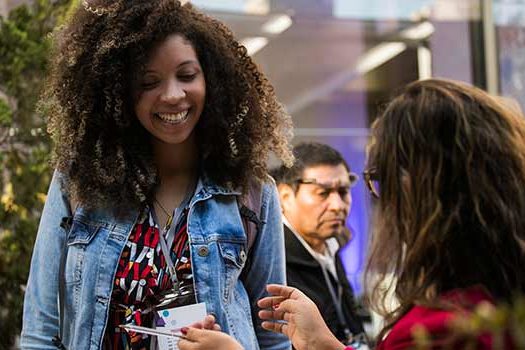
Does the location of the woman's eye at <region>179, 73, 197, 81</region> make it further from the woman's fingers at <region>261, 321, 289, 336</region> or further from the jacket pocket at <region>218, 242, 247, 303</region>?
the woman's fingers at <region>261, 321, 289, 336</region>

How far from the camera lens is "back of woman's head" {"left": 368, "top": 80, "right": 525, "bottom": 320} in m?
1.63

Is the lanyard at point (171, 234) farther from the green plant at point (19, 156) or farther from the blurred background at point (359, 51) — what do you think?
the blurred background at point (359, 51)

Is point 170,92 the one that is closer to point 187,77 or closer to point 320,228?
point 187,77

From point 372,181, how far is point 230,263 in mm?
688

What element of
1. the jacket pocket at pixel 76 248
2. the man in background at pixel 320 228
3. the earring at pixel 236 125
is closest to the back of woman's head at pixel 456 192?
the earring at pixel 236 125

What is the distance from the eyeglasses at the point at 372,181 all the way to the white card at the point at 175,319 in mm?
651

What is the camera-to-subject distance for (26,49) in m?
3.76

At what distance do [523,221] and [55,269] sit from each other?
4.03 feet

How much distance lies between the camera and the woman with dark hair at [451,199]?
163 centimetres

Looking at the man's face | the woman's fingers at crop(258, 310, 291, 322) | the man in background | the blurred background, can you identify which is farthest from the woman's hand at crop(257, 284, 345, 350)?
the blurred background

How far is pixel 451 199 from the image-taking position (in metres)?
1.66

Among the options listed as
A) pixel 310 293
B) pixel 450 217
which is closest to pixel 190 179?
pixel 450 217

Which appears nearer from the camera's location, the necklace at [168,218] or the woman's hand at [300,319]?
the woman's hand at [300,319]

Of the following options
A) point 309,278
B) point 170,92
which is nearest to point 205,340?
point 170,92
